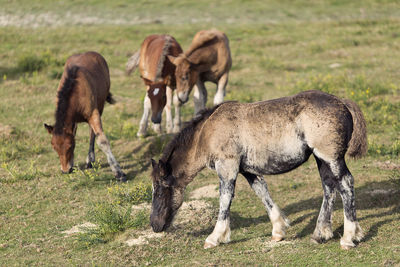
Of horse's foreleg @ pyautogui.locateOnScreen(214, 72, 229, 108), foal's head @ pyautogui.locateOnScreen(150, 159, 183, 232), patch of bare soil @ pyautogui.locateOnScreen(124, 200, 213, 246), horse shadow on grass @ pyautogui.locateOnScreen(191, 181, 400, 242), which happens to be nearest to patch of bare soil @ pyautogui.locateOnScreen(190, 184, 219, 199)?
patch of bare soil @ pyautogui.locateOnScreen(124, 200, 213, 246)

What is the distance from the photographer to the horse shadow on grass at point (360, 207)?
742 centimetres

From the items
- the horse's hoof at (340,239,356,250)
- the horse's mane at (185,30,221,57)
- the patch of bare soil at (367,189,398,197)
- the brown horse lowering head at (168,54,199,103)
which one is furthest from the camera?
the horse's mane at (185,30,221,57)

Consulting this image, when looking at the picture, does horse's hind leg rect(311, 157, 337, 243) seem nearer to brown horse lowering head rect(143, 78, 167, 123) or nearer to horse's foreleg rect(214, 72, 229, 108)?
brown horse lowering head rect(143, 78, 167, 123)

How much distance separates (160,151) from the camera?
459 inches

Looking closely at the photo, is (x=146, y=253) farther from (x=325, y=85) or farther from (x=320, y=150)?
(x=325, y=85)

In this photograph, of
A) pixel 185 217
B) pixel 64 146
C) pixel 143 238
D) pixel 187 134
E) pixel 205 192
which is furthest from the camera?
pixel 64 146

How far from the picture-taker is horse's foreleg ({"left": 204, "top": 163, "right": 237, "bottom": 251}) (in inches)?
268

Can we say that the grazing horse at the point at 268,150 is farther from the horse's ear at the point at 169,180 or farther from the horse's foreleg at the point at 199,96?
the horse's foreleg at the point at 199,96

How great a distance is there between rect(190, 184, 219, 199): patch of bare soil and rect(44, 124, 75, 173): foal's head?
8.73 feet

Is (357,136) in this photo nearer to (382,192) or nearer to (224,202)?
(224,202)

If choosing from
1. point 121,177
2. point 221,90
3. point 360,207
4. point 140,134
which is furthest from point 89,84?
point 360,207

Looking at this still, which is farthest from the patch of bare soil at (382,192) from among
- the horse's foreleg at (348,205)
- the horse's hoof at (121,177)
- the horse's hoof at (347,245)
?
the horse's hoof at (121,177)

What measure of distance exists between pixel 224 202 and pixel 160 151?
16.4ft

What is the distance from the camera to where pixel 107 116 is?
563 inches
